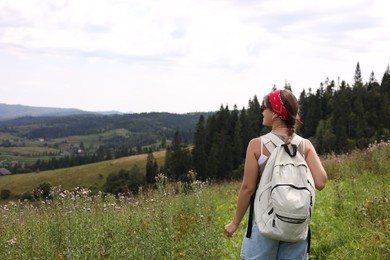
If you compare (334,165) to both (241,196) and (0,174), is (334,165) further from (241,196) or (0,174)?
(0,174)

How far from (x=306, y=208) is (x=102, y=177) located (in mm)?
110081

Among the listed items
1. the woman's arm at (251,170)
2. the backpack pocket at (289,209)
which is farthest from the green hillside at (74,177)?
the backpack pocket at (289,209)

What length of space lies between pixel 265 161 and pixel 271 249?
0.74 m

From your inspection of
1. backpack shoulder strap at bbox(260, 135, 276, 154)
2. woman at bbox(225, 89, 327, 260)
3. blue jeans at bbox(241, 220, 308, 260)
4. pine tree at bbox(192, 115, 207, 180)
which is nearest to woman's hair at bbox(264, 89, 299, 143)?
woman at bbox(225, 89, 327, 260)

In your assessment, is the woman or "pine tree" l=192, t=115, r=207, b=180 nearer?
the woman

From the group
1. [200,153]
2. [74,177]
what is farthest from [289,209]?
[74,177]

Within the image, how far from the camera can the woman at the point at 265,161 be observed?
3178 millimetres

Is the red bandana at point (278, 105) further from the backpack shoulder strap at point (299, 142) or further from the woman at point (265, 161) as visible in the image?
the backpack shoulder strap at point (299, 142)

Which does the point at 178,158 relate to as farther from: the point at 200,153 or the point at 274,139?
the point at 274,139

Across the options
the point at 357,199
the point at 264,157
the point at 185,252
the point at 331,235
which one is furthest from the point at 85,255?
the point at 357,199

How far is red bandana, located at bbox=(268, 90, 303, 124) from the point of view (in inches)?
127

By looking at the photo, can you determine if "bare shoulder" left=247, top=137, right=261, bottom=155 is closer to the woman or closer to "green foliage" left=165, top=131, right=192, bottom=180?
the woman

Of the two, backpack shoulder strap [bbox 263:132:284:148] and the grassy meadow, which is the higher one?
backpack shoulder strap [bbox 263:132:284:148]

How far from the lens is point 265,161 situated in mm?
3199
